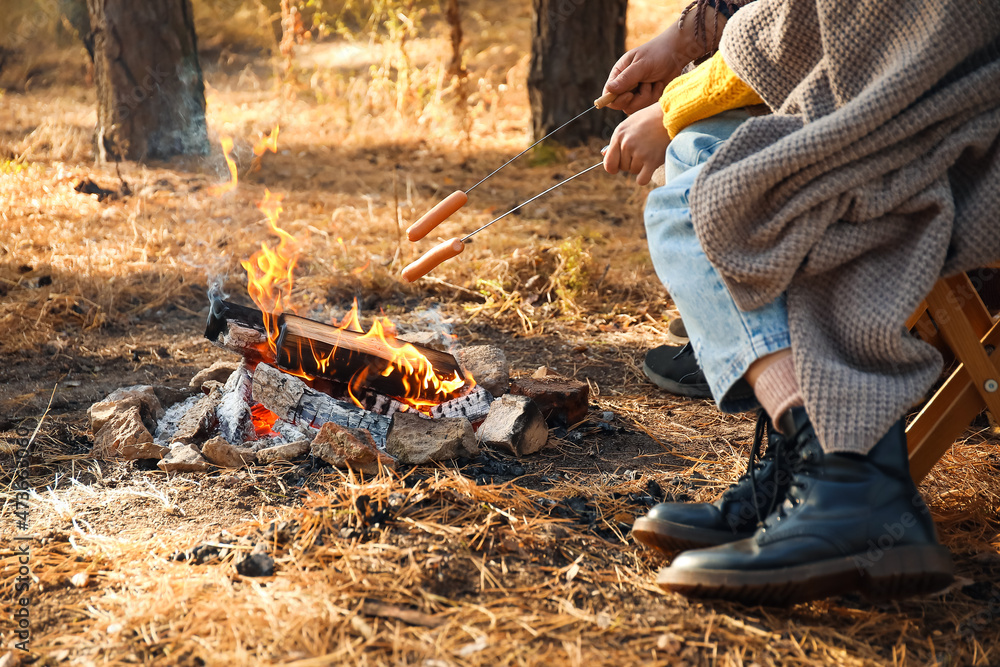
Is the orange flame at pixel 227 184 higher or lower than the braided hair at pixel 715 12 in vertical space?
lower

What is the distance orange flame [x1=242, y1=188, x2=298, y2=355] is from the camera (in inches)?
99.3

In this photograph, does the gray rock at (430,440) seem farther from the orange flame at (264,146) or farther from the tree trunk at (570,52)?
the orange flame at (264,146)

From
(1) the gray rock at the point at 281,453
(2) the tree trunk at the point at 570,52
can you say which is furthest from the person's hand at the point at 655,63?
(2) the tree trunk at the point at 570,52

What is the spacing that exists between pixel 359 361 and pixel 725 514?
1.23 metres

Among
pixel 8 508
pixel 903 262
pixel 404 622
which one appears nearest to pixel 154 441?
pixel 8 508

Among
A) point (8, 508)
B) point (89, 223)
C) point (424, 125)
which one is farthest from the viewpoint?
point (424, 125)

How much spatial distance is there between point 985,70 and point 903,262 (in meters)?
0.36

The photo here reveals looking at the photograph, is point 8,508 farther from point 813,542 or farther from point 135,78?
point 135,78

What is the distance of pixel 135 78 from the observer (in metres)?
5.61

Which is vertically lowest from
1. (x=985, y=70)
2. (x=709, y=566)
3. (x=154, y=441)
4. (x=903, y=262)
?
(x=154, y=441)

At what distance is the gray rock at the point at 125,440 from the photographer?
2.25 m

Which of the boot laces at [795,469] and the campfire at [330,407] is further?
the campfire at [330,407]

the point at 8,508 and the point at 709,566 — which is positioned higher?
the point at 709,566

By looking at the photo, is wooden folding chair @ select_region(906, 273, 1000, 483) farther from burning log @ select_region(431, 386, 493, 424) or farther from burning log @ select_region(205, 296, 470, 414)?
burning log @ select_region(205, 296, 470, 414)
